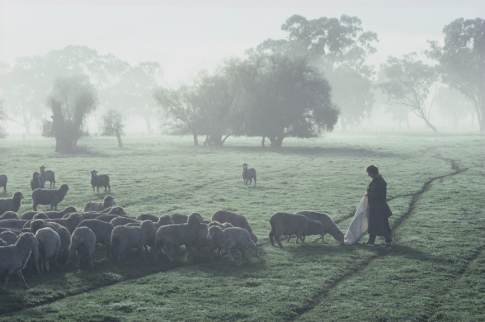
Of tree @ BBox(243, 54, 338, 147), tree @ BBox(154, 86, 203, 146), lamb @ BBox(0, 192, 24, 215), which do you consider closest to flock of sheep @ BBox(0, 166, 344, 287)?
lamb @ BBox(0, 192, 24, 215)

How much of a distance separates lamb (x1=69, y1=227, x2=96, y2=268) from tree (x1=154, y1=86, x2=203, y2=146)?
54.2 meters

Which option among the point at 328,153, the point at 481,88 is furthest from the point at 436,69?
the point at 328,153

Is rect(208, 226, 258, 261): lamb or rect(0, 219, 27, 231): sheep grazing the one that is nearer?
rect(208, 226, 258, 261): lamb

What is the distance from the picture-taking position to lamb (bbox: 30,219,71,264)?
50.7 feet

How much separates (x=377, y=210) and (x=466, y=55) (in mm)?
95655

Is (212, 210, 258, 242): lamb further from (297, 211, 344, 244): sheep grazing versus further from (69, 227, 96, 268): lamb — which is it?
(69, 227, 96, 268): lamb

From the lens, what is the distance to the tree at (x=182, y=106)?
69688 millimetres

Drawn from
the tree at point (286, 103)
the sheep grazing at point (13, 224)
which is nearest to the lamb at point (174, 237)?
the sheep grazing at point (13, 224)

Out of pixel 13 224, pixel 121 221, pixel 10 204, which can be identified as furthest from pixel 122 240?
pixel 10 204

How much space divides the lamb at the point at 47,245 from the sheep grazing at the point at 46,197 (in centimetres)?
1075

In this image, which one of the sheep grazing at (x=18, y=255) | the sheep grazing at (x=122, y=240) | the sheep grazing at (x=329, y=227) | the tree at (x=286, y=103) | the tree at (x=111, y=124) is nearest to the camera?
the sheep grazing at (x=18, y=255)

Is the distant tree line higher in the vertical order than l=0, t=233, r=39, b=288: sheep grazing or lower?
higher

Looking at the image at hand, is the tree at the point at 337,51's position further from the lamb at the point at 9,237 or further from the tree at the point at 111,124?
the lamb at the point at 9,237

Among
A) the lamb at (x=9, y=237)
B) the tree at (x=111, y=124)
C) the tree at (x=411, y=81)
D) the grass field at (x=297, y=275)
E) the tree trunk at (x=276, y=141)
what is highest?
the tree at (x=411, y=81)
